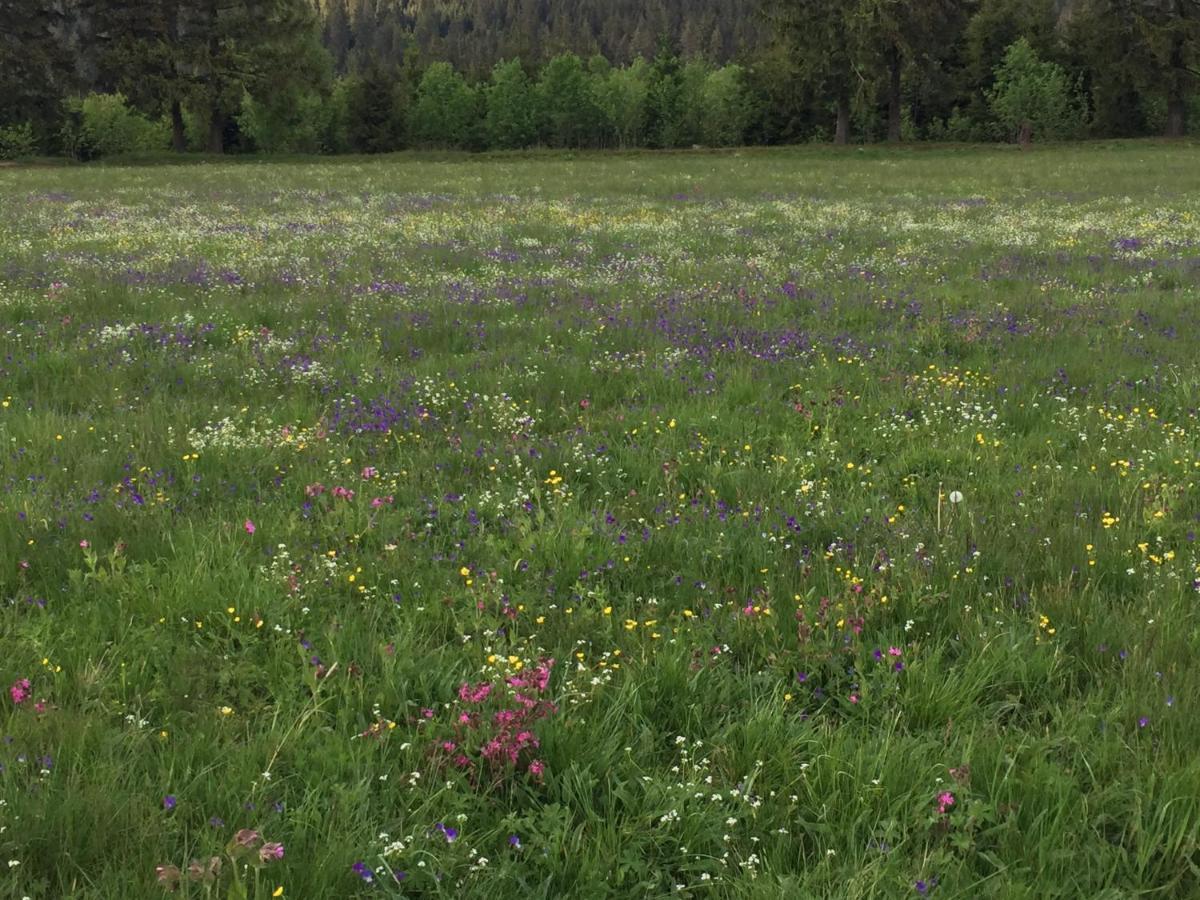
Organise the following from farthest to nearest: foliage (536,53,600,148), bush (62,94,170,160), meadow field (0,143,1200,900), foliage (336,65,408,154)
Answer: foliage (536,53,600,148), foliage (336,65,408,154), bush (62,94,170,160), meadow field (0,143,1200,900)

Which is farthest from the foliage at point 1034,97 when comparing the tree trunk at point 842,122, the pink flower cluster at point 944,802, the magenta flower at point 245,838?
the magenta flower at point 245,838

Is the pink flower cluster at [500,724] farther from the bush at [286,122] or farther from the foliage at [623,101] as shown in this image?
the foliage at [623,101]

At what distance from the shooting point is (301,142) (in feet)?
358

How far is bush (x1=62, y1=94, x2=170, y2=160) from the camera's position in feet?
295

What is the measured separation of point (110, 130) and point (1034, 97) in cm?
10646

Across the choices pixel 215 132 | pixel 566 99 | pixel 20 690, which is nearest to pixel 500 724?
pixel 20 690

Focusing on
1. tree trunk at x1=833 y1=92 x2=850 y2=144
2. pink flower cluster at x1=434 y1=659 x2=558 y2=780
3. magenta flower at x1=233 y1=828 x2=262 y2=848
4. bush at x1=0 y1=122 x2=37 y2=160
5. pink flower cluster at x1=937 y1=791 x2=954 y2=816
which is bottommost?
pink flower cluster at x1=937 y1=791 x2=954 y2=816

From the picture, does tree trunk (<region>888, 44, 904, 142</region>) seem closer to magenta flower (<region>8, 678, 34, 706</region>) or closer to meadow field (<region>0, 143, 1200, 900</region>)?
meadow field (<region>0, 143, 1200, 900</region>)

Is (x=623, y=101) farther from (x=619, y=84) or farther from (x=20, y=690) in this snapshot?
(x=20, y=690)

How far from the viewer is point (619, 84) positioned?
387 ft

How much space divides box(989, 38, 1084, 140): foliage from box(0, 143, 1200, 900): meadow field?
8786 centimetres

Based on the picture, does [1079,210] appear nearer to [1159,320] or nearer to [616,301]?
[1159,320]

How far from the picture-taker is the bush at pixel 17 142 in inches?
3565

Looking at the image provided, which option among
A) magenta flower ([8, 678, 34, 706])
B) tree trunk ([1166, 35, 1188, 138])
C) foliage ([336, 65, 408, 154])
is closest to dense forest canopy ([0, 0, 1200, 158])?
tree trunk ([1166, 35, 1188, 138])
